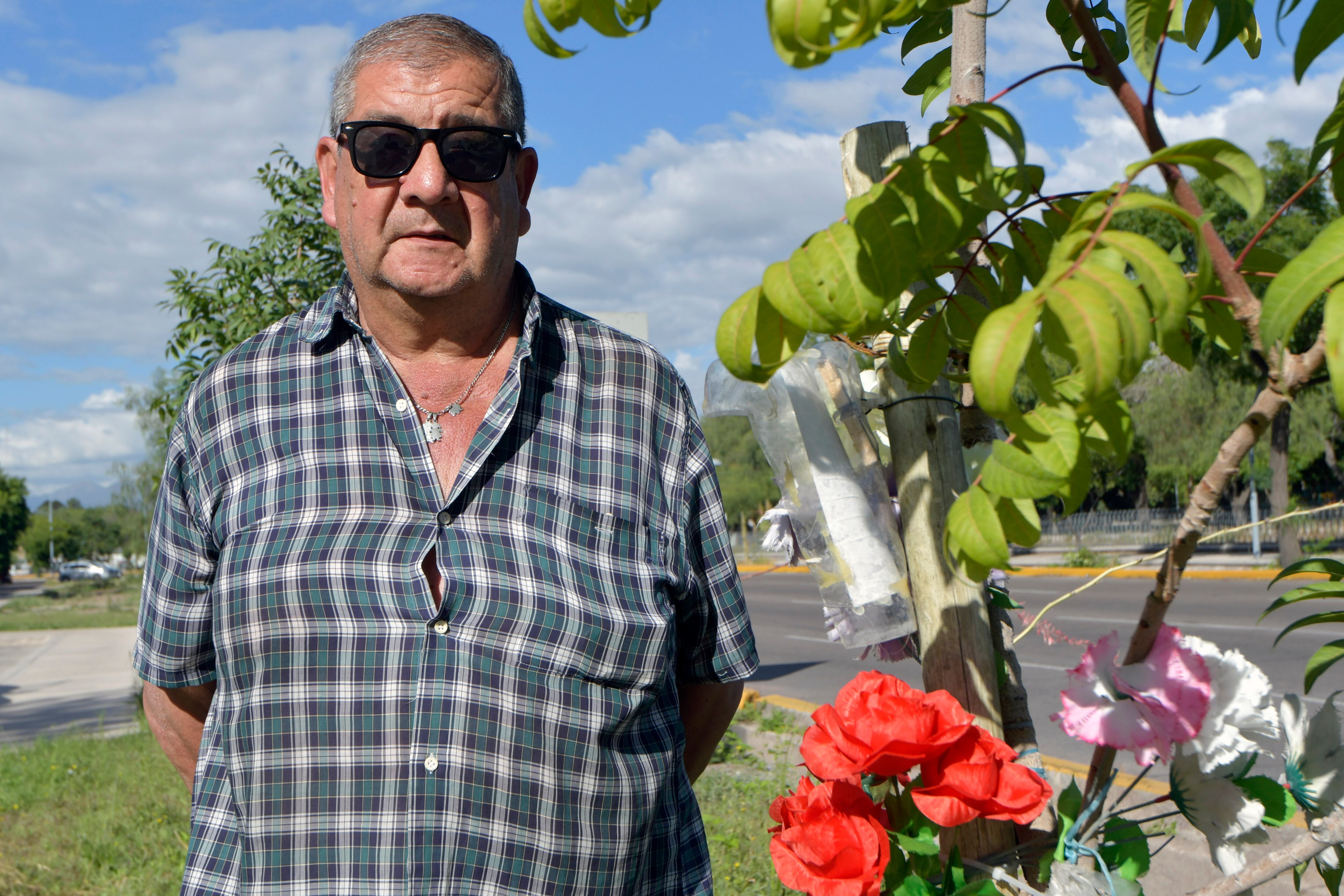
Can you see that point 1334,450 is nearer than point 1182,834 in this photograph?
No

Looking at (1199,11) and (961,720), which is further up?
(1199,11)

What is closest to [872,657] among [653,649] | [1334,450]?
[653,649]

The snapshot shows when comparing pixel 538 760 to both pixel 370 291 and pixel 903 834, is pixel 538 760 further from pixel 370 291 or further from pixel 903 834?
pixel 370 291

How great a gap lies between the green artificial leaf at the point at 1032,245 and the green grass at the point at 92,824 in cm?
443

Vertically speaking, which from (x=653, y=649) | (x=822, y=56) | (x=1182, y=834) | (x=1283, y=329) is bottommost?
(x=1182, y=834)

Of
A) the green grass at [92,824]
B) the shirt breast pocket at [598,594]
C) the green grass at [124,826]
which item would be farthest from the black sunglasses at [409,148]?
the green grass at [92,824]

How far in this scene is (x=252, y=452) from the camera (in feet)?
5.49

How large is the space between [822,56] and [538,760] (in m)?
1.12

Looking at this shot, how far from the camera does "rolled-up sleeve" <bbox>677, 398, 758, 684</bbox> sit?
181cm

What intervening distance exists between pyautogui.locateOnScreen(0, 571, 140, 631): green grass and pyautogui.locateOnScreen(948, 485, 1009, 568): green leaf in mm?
19748

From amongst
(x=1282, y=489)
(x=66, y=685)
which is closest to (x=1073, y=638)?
(x=1282, y=489)

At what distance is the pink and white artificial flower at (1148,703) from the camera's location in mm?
1078

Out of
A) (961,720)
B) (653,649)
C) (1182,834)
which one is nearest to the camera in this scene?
(961,720)

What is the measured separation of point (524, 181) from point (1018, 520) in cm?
127
